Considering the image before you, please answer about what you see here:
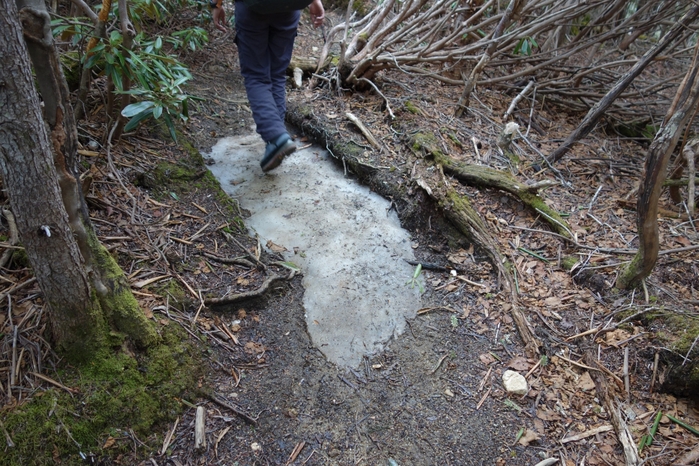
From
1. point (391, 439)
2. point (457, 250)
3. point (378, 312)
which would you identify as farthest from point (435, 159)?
point (391, 439)

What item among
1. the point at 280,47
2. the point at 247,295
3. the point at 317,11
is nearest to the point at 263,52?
the point at 280,47

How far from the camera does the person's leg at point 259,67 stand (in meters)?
3.34

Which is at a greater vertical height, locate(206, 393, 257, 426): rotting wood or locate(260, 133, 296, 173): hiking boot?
locate(260, 133, 296, 173): hiking boot

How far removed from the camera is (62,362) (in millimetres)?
1784

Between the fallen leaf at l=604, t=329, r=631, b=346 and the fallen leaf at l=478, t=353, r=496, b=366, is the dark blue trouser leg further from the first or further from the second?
the fallen leaf at l=604, t=329, r=631, b=346

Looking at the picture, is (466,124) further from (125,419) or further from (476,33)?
(125,419)

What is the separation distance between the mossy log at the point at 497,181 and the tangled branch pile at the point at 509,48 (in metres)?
1.34

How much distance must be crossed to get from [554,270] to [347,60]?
322cm

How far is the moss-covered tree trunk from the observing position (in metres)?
1.33

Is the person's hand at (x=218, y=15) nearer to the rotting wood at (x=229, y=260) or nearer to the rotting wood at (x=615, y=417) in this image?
the rotting wood at (x=229, y=260)

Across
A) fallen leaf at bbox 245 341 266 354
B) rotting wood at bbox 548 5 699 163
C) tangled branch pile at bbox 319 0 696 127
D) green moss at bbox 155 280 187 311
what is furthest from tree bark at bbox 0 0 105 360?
rotting wood at bbox 548 5 699 163

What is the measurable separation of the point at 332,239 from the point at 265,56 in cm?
166

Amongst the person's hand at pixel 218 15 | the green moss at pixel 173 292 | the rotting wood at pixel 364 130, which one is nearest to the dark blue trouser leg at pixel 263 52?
the person's hand at pixel 218 15

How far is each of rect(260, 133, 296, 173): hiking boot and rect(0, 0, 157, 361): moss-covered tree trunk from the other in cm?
177
